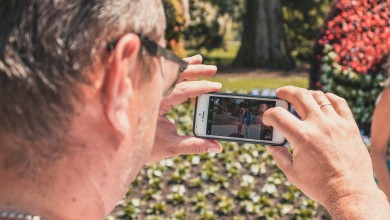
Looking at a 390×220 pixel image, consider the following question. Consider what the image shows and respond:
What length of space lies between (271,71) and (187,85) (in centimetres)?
1636

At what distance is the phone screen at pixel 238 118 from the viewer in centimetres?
221

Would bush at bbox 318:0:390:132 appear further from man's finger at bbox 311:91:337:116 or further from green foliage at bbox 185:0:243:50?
green foliage at bbox 185:0:243:50

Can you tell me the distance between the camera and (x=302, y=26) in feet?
79.8

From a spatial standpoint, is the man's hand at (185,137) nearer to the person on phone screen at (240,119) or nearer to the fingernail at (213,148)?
the fingernail at (213,148)

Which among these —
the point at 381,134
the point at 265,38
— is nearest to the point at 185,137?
the point at 381,134

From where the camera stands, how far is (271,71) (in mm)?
18328

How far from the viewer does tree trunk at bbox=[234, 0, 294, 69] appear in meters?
19.7

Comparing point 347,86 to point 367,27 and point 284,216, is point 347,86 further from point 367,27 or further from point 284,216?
point 284,216

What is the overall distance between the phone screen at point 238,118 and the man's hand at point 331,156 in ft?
1.15

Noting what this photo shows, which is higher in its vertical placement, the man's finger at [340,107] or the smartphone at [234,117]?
the man's finger at [340,107]

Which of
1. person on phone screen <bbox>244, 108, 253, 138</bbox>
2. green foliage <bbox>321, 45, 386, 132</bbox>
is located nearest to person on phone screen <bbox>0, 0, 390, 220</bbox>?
person on phone screen <bbox>244, 108, 253, 138</bbox>

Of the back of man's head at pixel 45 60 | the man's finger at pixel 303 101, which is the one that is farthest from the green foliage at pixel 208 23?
the back of man's head at pixel 45 60

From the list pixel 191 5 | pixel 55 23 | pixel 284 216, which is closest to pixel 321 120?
pixel 55 23

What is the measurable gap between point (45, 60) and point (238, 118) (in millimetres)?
1146
